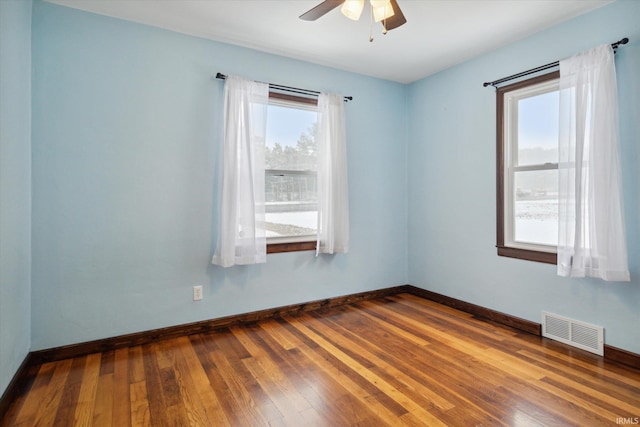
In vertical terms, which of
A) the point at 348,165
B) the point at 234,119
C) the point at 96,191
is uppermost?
the point at 234,119

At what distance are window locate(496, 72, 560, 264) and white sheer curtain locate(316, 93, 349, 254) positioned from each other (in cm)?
156

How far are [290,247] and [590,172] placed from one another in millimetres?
2652

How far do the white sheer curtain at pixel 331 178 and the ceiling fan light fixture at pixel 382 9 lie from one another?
169 cm

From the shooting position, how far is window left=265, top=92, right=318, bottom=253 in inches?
140

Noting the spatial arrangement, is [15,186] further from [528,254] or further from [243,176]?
[528,254]

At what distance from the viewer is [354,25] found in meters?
2.95

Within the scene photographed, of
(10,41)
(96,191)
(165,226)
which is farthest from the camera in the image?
(165,226)

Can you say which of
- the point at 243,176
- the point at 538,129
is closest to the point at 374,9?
the point at 243,176

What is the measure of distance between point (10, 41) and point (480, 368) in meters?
3.73

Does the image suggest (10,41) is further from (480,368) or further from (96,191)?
(480,368)

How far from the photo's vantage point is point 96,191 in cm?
274

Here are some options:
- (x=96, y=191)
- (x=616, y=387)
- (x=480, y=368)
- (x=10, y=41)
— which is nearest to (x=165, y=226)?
(x=96, y=191)

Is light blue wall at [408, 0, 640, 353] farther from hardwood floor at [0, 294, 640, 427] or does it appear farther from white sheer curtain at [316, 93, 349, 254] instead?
white sheer curtain at [316, 93, 349, 254]

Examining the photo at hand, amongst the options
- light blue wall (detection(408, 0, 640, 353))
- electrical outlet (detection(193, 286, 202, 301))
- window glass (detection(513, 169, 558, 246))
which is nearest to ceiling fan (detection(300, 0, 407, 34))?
light blue wall (detection(408, 0, 640, 353))
